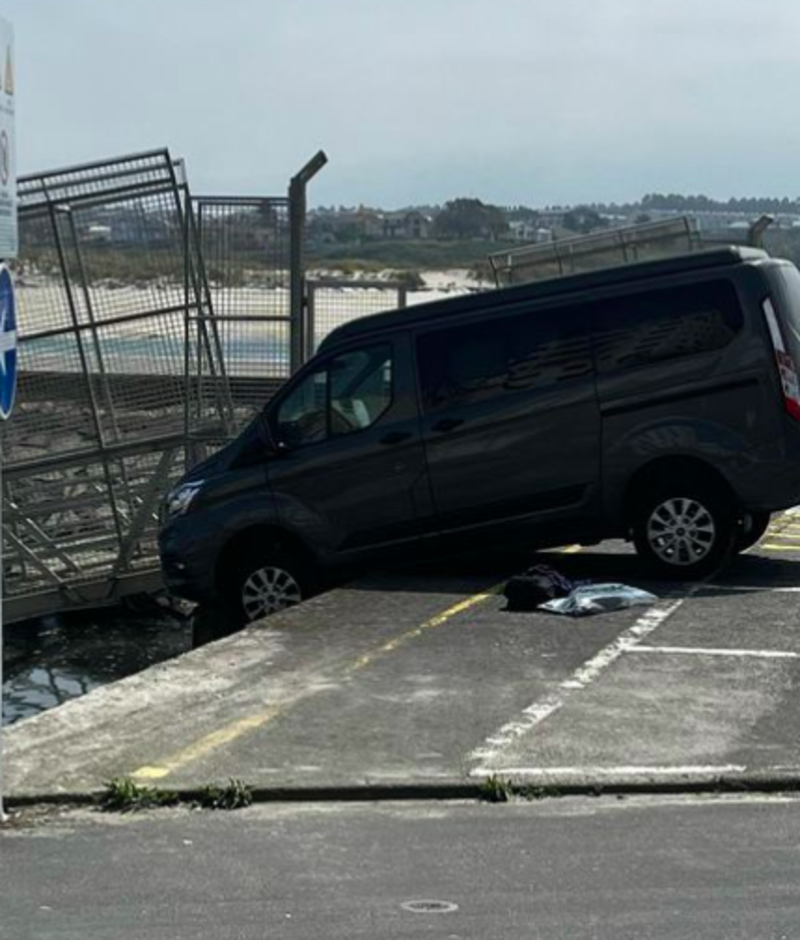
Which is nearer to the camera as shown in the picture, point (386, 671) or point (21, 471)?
point (386, 671)

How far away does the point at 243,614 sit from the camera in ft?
39.7

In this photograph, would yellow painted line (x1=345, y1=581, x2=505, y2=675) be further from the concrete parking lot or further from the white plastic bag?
the white plastic bag

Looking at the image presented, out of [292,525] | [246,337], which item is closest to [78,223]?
[246,337]

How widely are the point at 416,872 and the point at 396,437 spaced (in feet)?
20.2

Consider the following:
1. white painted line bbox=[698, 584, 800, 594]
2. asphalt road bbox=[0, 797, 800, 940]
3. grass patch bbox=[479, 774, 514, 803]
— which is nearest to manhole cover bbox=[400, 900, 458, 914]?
asphalt road bbox=[0, 797, 800, 940]

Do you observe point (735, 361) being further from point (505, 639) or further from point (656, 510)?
point (505, 639)

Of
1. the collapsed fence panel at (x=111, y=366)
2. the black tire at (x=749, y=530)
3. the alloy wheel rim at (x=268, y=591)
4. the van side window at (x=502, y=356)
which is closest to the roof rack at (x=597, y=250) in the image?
the collapsed fence panel at (x=111, y=366)

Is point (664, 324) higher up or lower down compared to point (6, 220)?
lower down

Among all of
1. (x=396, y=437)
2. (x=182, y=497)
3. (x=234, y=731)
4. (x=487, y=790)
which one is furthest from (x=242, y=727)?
(x=182, y=497)

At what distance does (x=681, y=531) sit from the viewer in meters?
11.6

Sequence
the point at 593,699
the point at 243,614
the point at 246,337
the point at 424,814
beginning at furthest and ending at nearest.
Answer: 1. the point at 246,337
2. the point at 243,614
3. the point at 593,699
4. the point at 424,814

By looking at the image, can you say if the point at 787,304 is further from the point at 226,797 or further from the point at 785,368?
the point at 226,797

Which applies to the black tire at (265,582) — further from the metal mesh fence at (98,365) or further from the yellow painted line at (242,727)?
the metal mesh fence at (98,365)

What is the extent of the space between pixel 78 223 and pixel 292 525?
395cm
